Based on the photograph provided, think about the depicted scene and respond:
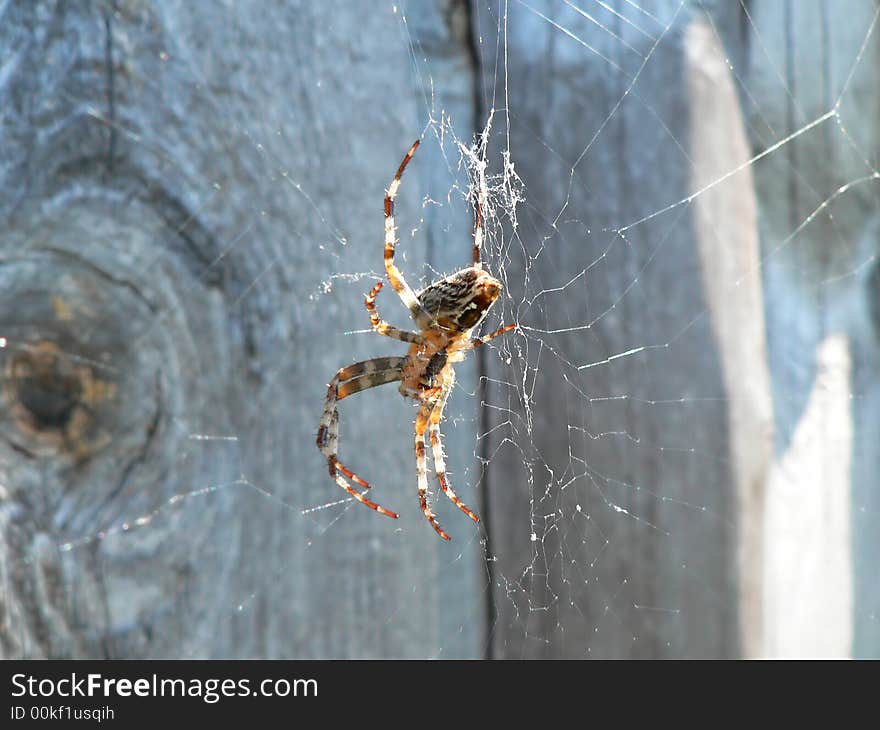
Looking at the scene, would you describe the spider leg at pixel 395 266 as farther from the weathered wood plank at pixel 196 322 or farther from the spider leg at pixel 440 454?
the spider leg at pixel 440 454

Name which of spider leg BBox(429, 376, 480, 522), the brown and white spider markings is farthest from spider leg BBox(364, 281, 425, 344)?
spider leg BBox(429, 376, 480, 522)

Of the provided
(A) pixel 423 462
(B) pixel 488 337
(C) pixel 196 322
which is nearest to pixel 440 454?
(A) pixel 423 462

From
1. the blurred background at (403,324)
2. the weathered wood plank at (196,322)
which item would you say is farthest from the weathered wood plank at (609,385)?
the weathered wood plank at (196,322)

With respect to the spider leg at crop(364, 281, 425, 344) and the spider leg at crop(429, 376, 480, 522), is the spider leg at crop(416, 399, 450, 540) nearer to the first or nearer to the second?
the spider leg at crop(429, 376, 480, 522)

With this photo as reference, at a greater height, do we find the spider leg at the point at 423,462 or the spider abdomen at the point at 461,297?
the spider abdomen at the point at 461,297

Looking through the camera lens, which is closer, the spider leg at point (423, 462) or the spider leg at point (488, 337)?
the spider leg at point (423, 462)

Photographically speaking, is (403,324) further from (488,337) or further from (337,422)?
(337,422)

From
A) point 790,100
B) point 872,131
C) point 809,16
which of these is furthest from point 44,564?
point 872,131

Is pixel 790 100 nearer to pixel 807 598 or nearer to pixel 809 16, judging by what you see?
pixel 809 16
